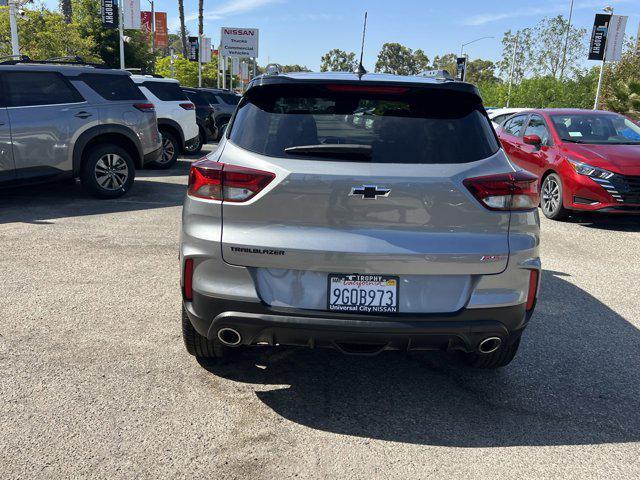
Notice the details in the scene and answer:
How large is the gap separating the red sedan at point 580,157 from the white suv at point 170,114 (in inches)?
282

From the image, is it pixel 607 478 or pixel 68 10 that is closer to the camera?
pixel 607 478

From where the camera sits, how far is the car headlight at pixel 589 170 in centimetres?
805

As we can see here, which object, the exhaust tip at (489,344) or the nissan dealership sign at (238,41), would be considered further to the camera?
the nissan dealership sign at (238,41)

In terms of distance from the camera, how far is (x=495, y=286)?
9.59ft

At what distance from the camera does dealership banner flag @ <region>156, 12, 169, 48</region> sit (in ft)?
142

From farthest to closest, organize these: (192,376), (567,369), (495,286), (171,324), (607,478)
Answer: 1. (171,324)
2. (567,369)
3. (192,376)
4. (495,286)
5. (607,478)

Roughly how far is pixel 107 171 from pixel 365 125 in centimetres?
707

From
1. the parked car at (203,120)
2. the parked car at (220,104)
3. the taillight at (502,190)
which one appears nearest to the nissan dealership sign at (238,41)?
the parked car at (220,104)

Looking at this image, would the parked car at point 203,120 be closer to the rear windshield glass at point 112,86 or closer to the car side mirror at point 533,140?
the rear windshield glass at point 112,86

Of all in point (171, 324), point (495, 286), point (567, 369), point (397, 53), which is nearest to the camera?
point (495, 286)

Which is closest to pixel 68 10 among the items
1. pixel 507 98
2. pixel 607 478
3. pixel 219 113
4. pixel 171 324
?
pixel 219 113

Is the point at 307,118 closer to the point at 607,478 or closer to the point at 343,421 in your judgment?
the point at 343,421

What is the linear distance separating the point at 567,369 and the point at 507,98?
30.3 metres

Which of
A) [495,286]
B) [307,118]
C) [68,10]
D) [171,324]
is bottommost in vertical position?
[171,324]
